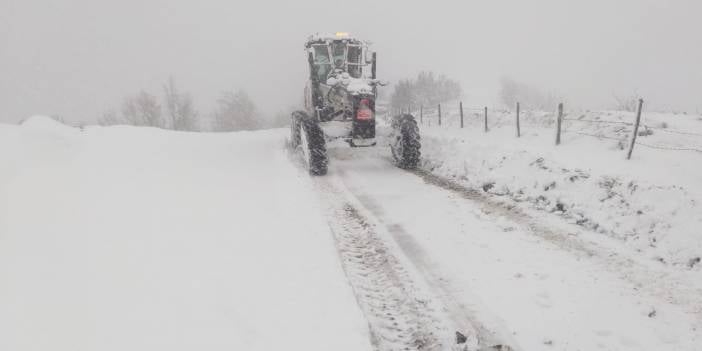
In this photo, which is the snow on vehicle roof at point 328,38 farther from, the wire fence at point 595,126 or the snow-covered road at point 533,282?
the snow-covered road at point 533,282

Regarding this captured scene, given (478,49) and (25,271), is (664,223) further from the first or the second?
(478,49)

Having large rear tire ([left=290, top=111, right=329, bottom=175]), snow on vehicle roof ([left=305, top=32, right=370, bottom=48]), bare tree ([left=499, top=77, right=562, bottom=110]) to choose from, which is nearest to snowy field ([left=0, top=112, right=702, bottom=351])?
large rear tire ([left=290, top=111, right=329, bottom=175])

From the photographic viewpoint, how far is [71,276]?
4152mm

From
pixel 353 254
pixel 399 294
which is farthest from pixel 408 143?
pixel 399 294

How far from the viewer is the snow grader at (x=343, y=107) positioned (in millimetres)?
10227

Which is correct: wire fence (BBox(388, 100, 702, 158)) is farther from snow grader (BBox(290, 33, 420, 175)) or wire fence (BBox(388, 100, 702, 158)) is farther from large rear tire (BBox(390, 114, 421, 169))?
snow grader (BBox(290, 33, 420, 175))

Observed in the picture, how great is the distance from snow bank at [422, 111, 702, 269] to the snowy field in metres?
0.03

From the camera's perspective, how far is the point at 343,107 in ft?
36.7

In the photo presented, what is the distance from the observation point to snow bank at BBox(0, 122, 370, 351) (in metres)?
3.54

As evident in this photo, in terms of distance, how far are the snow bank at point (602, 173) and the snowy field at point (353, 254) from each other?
3cm

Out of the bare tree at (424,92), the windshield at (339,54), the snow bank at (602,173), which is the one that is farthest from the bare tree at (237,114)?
the snow bank at (602,173)

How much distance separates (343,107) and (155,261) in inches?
285

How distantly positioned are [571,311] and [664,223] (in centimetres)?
260

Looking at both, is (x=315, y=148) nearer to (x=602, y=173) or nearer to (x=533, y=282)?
(x=602, y=173)
